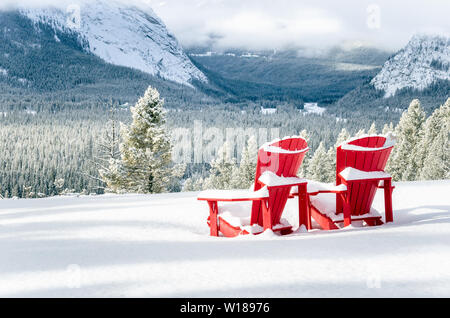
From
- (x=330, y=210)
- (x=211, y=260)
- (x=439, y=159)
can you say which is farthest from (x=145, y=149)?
(x=439, y=159)

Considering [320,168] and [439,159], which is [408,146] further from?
[439,159]

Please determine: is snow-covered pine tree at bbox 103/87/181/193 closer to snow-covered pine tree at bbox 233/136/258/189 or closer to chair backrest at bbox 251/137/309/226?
chair backrest at bbox 251/137/309/226

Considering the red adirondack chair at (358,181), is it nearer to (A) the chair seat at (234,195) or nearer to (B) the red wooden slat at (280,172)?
(B) the red wooden slat at (280,172)

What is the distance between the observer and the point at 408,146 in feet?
99.4

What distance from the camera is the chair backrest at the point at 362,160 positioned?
5.41 metres

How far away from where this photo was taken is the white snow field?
308 cm

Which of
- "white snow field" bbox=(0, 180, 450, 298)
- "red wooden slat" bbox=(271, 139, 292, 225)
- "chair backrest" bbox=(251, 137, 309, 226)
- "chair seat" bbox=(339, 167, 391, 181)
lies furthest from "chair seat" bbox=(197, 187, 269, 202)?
"chair seat" bbox=(339, 167, 391, 181)

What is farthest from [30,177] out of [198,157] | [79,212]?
[79,212]


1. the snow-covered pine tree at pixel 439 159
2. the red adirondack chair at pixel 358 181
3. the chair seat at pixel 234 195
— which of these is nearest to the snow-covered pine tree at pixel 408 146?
the snow-covered pine tree at pixel 439 159

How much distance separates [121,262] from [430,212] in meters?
4.48

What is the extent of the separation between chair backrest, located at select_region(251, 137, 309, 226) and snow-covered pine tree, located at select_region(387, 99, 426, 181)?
76.9 ft

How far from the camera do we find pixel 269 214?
4.98 meters

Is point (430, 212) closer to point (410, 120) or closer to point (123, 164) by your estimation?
point (123, 164)
